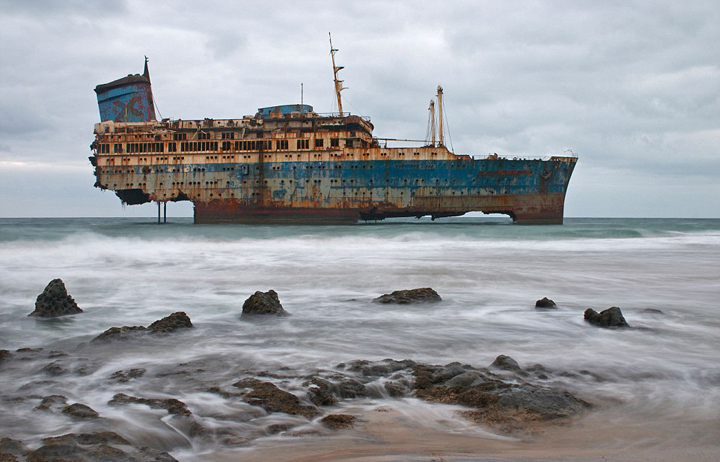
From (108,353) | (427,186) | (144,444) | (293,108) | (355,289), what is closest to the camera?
(144,444)

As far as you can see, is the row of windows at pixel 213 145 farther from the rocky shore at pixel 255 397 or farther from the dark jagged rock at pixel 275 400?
the dark jagged rock at pixel 275 400

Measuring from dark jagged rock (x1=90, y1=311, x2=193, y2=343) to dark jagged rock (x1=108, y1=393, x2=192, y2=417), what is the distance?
82.3 inches

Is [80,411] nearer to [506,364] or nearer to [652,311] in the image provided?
[506,364]

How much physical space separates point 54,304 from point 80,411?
456 centimetres

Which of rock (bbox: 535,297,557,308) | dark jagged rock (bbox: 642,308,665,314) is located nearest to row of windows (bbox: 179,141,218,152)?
rock (bbox: 535,297,557,308)

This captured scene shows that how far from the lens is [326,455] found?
2.93 meters

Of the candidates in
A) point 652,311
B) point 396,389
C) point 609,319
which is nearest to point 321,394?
point 396,389

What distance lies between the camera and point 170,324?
6.35 meters

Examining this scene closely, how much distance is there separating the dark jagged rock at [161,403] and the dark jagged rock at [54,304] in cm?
A: 419

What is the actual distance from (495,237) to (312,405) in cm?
2643

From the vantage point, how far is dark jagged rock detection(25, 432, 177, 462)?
104 inches

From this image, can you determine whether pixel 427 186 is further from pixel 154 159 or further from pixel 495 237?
pixel 154 159

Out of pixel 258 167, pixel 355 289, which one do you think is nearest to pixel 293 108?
pixel 258 167

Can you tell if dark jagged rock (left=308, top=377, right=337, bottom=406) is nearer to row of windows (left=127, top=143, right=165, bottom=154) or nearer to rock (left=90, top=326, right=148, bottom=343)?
rock (left=90, top=326, right=148, bottom=343)
